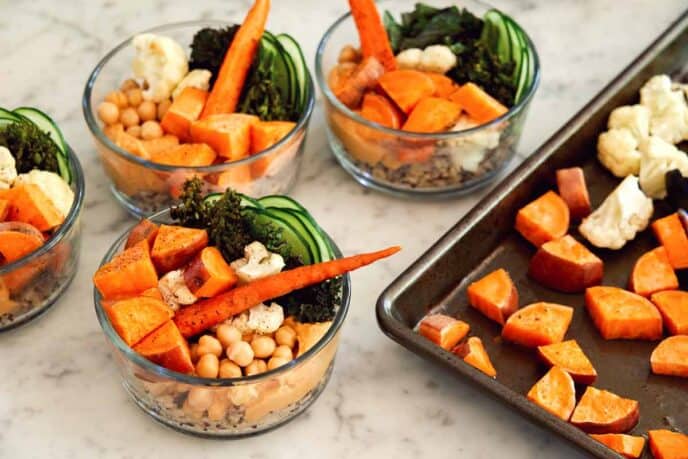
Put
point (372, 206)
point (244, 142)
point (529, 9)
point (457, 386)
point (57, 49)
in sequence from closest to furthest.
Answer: point (457, 386)
point (244, 142)
point (372, 206)
point (57, 49)
point (529, 9)

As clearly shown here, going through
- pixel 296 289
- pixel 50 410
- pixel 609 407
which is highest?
pixel 296 289

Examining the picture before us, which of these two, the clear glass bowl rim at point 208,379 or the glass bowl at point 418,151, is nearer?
the clear glass bowl rim at point 208,379

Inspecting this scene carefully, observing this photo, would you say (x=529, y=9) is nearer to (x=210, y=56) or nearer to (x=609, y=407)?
(x=210, y=56)

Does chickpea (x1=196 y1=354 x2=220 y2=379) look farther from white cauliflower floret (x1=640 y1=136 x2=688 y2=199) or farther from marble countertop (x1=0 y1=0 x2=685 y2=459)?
white cauliflower floret (x1=640 y1=136 x2=688 y2=199)

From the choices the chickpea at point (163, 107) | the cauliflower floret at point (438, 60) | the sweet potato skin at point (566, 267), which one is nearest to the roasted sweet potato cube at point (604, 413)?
the sweet potato skin at point (566, 267)

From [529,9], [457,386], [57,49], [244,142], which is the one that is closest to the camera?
[457,386]

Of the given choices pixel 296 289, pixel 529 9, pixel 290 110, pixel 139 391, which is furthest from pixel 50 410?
pixel 529 9

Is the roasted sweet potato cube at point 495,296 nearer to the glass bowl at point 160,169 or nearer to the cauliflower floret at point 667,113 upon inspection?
the glass bowl at point 160,169
